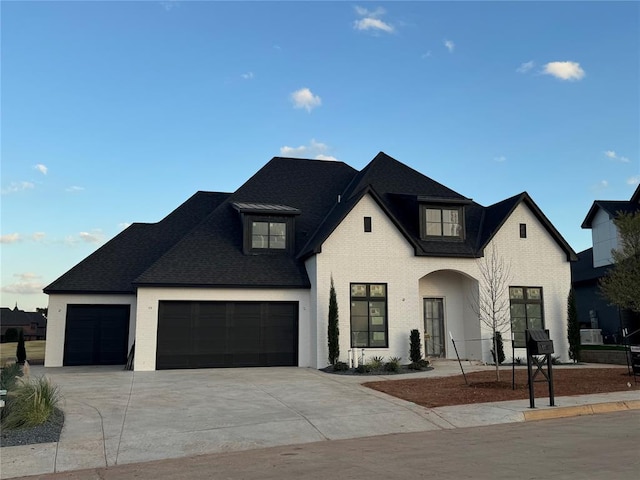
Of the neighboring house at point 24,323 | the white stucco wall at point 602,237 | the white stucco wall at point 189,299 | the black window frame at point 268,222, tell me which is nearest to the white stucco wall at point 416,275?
the white stucco wall at point 189,299

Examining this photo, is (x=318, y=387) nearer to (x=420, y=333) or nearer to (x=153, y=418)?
(x=153, y=418)

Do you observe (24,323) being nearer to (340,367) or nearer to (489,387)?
(340,367)

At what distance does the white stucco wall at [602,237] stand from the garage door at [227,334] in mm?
19904

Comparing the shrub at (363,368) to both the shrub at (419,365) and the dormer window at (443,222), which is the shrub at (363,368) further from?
the dormer window at (443,222)

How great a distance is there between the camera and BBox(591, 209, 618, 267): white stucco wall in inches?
→ 1218

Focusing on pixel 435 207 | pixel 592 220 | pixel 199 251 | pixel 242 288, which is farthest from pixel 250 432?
pixel 592 220

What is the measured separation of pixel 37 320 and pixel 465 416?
310ft

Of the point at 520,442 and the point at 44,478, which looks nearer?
the point at 44,478

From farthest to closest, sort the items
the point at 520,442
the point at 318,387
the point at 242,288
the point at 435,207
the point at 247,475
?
the point at 435,207
the point at 242,288
the point at 318,387
the point at 520,442
the point at 247,475

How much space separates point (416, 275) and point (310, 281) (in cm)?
416

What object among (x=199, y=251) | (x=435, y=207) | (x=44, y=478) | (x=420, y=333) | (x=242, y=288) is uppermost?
(x=435, y=207)

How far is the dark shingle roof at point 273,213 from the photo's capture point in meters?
21.0

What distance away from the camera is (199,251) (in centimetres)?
2155

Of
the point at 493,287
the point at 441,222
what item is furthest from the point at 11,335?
the point at 493,287
